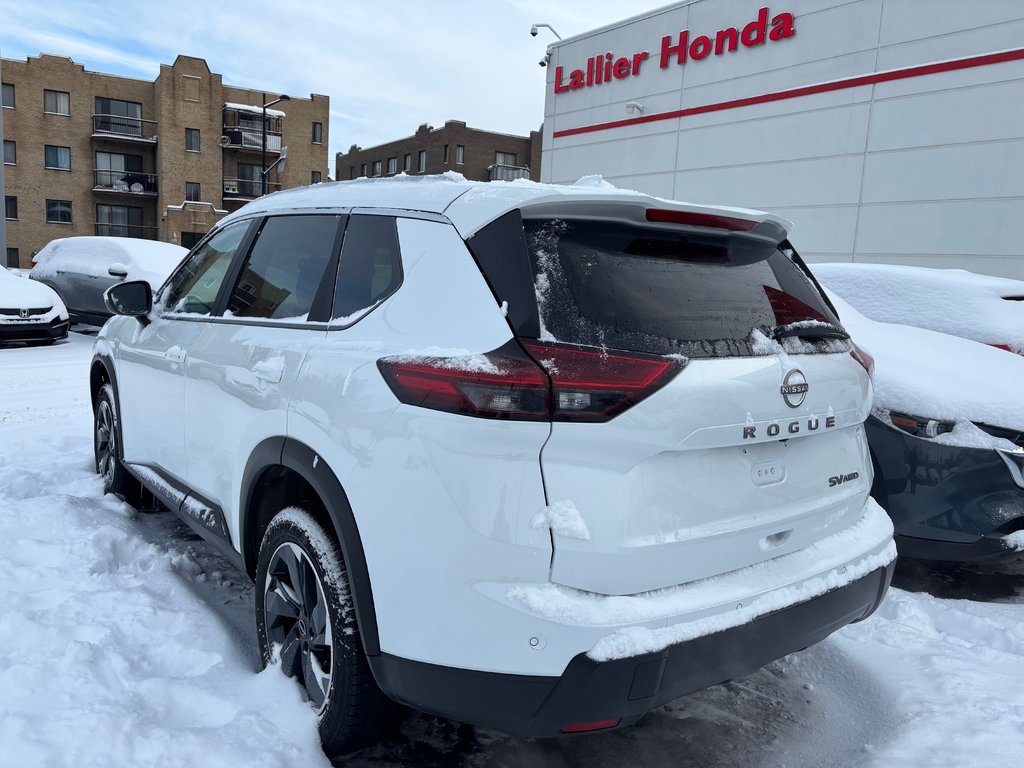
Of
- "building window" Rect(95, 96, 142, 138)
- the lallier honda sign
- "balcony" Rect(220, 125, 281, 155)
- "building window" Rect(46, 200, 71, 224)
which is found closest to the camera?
the lallier honda sign

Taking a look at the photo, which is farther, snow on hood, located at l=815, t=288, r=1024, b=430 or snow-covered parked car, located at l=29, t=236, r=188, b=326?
snow-covered parked car, located at l=29, t=236, r=188, b=326

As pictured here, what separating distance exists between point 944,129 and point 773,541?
13.4 m

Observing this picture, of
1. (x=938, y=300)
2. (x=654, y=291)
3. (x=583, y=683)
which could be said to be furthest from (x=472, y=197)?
(x=938, y=300)

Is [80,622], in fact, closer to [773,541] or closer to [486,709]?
[486,709]

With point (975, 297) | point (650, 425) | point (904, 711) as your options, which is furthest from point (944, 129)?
point (650, 425)

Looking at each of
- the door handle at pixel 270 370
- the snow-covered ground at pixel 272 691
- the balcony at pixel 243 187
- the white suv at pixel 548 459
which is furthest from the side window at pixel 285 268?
the balcony at pixel 243 187

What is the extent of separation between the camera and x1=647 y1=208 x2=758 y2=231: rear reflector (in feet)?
7.17

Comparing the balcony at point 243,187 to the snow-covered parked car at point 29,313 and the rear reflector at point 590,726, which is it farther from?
the rear reflector at point 590,726

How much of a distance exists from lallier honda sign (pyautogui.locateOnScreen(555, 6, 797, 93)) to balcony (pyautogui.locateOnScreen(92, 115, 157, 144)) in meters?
30.2

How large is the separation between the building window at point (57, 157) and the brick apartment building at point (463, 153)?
1732 cm

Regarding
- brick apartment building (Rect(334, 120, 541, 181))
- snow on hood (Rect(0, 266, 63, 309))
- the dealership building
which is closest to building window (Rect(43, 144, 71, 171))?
brick apartment building (Rect(334, 120, 541, 181))

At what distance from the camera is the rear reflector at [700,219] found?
2186mm

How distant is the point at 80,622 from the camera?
2.94 meters

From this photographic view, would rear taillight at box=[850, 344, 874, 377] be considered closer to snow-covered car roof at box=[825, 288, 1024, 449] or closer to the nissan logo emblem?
the nissan logo emblem
